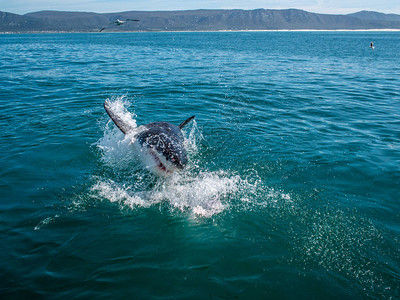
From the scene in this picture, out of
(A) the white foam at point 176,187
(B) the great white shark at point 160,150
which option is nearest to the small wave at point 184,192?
(A) the white foam at point 176,187

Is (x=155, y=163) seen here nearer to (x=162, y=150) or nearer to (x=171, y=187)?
(x=162, y=150)

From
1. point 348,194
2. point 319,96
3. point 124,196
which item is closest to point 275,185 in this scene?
point 348,194

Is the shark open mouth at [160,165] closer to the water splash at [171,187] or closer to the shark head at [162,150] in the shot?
the shark head at [162,150]

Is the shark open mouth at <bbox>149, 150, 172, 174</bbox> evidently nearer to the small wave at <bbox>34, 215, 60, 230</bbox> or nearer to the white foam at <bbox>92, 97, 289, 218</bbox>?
the white foam at <bbox>92, 97, 289, 218</bbox>

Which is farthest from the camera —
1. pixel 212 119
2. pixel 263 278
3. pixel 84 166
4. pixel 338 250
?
pixel 212 119

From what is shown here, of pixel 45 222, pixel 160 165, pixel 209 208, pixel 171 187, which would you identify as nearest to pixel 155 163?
pixel 160 165

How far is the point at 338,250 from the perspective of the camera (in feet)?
19.7

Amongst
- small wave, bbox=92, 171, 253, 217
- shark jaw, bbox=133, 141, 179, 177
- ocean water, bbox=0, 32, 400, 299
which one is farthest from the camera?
shark jaw, bbox=133, 141, 179, 177

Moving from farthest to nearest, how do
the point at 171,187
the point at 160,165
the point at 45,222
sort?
the point at 160,165 < the point at 171,187 < the point at 45,222

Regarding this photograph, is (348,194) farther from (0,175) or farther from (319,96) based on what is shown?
(319,96)

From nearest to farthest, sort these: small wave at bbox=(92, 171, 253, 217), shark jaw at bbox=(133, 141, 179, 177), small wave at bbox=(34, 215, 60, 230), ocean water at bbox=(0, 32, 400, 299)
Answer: ocean water at bbox=(0, 32, 400, 299), small wave at bbox=(34, 215, 60, 230), small wave at bbox=(92, 171, 253, 217), shark jaw at bbox=(133, 141, 179, 177)

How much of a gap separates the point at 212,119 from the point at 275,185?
271 inches

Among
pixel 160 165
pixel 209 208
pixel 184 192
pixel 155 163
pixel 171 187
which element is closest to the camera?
pixel 209 208

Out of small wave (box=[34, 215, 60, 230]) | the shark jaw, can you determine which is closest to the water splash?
the shark jaw
